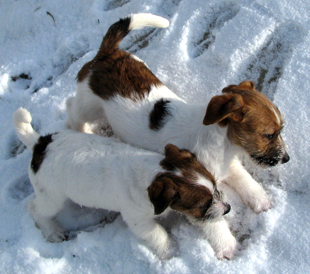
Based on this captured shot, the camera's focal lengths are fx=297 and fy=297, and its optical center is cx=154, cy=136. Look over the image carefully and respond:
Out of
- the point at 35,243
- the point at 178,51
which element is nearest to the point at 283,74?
the point at 178,51

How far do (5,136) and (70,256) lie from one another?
7.15ft

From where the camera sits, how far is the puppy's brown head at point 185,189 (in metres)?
2.60

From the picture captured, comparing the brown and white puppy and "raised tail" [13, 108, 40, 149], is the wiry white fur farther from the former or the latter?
"raised tail" [13, 108, 40, 149]

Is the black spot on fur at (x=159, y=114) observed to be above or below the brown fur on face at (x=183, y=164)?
above

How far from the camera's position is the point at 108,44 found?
3.69 metres

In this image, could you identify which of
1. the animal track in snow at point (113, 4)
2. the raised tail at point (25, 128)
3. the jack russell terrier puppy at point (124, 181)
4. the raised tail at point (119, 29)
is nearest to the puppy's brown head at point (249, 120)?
the jack russell terrier puppy at point (124, 181)

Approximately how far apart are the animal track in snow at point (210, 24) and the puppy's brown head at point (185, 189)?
7.67ft

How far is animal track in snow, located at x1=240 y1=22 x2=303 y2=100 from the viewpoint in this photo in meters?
4.18

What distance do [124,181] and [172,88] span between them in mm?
1888

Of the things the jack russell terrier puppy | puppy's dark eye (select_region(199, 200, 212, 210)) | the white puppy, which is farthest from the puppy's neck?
puppy's dark eye (select_region(199, 200, 212, 210))

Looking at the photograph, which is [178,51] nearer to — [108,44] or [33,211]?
[108,44]

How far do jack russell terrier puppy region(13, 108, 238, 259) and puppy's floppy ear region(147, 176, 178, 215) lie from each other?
0.23ft

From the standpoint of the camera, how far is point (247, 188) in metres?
3.48

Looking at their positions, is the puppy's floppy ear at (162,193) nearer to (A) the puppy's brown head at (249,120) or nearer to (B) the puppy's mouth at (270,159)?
(A) the puppy's brown head at (249,120)
